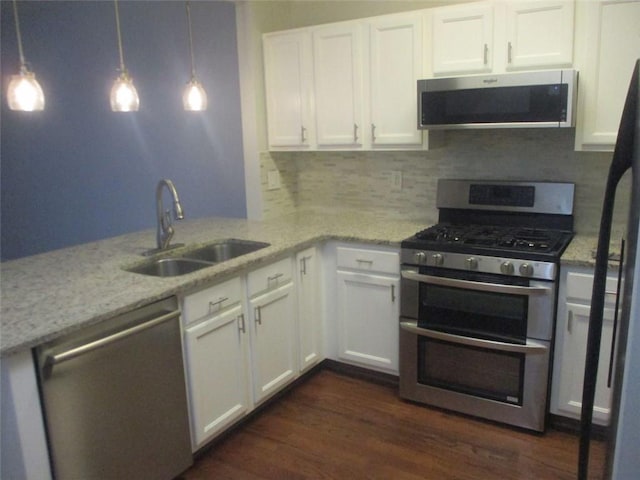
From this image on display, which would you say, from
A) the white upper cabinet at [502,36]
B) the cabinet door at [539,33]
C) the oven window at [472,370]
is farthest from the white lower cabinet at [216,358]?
the cabinet door at [539,33]

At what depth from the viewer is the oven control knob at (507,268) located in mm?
2344

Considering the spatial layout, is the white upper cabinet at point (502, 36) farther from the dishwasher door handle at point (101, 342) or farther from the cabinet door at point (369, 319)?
the dishwasher door handle at point (101, 342)

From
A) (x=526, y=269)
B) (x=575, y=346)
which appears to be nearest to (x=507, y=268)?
(x=526, y=269)

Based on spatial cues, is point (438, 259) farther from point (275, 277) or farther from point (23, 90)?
point (23, 90)

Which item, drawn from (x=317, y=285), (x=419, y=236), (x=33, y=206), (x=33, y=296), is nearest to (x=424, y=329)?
(x=419, y=236)

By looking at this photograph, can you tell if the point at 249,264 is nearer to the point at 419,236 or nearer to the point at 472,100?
the point at 419,236

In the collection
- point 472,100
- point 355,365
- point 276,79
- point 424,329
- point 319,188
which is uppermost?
point 276,79

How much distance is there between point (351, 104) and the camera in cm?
305

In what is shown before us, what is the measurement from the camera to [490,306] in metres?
2.46

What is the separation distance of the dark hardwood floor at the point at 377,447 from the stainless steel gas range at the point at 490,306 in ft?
0.38

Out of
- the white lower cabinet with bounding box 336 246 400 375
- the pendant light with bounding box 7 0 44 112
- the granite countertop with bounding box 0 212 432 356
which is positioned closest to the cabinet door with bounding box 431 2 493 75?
the granite countertop with bounding box 0 212 432 356

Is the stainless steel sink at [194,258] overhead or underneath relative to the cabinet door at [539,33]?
underneath

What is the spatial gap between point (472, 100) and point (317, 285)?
1310mm

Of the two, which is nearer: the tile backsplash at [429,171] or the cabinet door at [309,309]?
the tile backsplash at [429,171]
